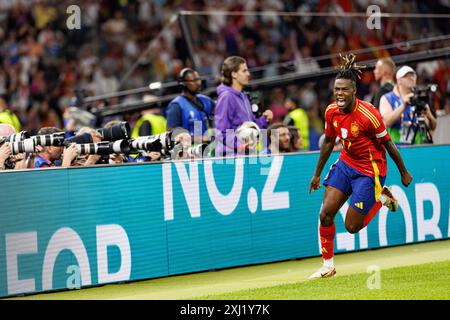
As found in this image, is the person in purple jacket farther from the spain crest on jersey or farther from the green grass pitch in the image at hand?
the spain crest on jersey

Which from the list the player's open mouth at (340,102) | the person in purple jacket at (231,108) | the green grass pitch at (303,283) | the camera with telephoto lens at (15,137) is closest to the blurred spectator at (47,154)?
the camera with telephoto lens at (15,137)

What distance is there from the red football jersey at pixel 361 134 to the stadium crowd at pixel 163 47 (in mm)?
8302

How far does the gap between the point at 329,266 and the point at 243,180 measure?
1846 mm

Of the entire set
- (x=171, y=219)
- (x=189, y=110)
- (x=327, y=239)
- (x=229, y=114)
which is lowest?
(x=327, y=239)

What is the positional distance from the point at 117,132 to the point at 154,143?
501 mm

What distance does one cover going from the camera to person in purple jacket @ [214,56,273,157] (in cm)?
1287

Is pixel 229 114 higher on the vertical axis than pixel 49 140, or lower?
higher

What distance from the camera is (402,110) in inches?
556

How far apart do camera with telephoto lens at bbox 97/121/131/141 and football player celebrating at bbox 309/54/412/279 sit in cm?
214

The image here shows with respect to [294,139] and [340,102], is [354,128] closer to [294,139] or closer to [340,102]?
[340,102]

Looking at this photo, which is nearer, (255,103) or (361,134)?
(361,134)

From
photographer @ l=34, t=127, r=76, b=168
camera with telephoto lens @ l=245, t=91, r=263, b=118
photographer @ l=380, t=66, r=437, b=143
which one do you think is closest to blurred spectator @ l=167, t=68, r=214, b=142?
camera with telephoto lens @ l=245, t=91, r=263, b=118

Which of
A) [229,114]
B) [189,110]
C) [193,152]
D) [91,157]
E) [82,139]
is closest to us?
[82,139]

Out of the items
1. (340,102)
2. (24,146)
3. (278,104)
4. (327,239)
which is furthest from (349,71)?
(278,104)
